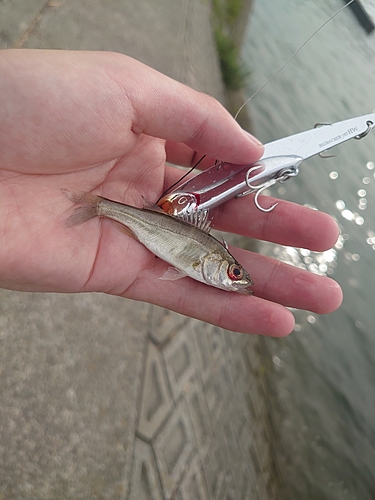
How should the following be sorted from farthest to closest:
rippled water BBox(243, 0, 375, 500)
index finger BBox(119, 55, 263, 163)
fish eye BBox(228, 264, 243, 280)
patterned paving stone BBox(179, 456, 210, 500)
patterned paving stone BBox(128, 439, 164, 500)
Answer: rippled water BBox(243, 0, 375, 500)
patterned paving stone BBox(179, 456, 210, 500)
patterned paving stone BBox(128, 439, 164, 500)
fish eye BBox(228, 264, 243, 280)
index finger BBox(119, 55, 263, 163)

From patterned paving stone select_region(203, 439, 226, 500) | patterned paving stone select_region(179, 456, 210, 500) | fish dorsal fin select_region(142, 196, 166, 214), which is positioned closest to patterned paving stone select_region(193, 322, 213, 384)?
patterned paving stone select_region(203, 439, 226, 500)

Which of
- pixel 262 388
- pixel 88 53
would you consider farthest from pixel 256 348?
pixel 88 53

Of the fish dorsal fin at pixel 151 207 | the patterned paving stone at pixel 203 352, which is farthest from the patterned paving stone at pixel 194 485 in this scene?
the fish dorsal fin at pixel 151 207

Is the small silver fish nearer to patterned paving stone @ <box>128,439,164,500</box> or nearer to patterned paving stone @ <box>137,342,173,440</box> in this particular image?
patterned paving stone @ <box>137,342,173,440</box>

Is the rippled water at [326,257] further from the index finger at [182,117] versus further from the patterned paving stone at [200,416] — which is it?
the index finger at [182,117]

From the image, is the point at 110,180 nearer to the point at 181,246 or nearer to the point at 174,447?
the point at 181,246
